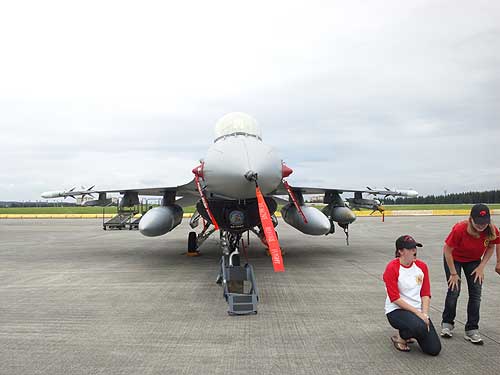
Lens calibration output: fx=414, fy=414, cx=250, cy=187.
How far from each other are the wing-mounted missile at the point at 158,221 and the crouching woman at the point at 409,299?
23.7ft

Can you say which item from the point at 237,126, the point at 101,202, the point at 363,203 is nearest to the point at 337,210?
the point at 363,203

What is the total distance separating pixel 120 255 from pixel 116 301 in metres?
7.00

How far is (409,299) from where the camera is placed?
14.0 ft

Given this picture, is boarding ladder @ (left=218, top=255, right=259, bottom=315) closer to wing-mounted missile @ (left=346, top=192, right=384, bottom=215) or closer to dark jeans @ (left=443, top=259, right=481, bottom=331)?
dark jeans @ (left=443, top=259, right=481, bottom=331)

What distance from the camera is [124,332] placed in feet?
16.5

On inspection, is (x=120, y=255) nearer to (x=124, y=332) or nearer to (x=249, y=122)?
(x=249, y=122)

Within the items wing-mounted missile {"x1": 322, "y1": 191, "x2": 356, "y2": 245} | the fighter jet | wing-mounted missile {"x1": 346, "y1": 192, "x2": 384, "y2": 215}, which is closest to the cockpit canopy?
the fighter jet

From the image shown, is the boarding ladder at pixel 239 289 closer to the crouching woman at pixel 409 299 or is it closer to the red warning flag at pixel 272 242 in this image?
the red warning flag at pixel 272 242

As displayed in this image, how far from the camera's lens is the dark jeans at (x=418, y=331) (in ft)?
13.4

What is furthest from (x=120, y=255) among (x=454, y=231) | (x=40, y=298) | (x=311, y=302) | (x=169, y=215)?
(x=454, y=231)

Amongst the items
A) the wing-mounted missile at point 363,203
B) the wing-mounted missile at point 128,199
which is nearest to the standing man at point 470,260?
the wing-mounted missile at point 363,203

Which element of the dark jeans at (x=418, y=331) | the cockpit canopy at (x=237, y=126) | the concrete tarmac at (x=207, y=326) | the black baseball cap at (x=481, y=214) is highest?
the cockpit canopy at (x=237, y=126)

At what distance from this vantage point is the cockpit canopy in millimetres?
9180

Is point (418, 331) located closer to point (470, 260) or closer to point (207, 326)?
point (470, 260)
